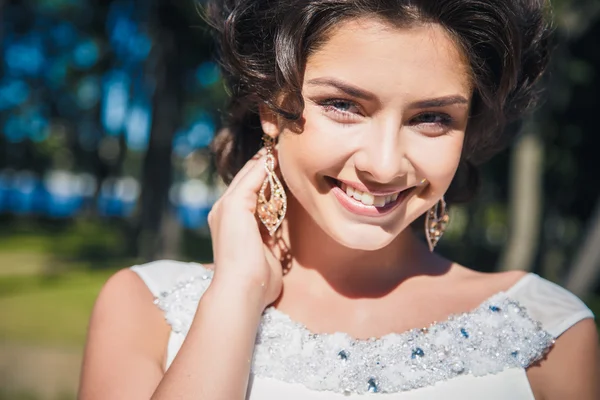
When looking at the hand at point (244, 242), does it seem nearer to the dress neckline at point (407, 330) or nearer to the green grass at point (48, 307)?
the dress neckline at point (407, 330)

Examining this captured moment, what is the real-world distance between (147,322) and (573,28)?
8.88 meters

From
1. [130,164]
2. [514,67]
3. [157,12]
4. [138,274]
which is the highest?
[514,67]

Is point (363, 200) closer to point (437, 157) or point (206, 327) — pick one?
point (437, 157)

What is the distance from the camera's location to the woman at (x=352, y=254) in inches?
68.6

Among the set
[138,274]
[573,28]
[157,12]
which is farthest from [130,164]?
[138,274]

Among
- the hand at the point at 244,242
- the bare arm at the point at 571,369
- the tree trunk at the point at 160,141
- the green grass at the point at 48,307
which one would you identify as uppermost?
the hand at the point at 244,242

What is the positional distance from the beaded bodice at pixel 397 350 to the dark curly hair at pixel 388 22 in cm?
60

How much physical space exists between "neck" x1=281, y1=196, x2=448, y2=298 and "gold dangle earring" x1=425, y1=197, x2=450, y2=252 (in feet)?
0.28

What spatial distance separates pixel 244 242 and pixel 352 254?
468 mm

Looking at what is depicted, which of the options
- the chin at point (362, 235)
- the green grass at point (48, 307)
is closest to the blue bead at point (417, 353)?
the chin at point (362, 235)

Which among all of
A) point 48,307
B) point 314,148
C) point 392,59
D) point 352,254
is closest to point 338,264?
point 352,254

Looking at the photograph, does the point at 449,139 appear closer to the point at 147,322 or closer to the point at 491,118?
the point at 491,118

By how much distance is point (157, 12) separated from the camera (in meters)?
11.5

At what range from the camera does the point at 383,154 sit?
1714 millimetres
